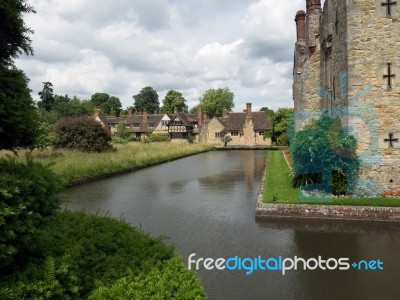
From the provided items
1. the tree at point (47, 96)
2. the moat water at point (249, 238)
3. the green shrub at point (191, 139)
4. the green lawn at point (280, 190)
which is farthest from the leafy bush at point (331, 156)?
the tree at point (47, 96)

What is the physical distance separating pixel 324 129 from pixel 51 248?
46.9 ft

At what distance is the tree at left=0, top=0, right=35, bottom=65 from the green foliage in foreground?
2.63m

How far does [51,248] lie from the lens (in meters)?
5.16

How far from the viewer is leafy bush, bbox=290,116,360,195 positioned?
15055 millimetres

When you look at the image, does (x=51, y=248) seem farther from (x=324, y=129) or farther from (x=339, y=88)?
(x=339, y=88)

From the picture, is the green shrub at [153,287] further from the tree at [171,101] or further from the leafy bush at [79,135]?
the tree at [171,101]

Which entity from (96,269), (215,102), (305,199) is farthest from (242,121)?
(96,269)

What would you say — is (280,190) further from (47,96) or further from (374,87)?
(47,96)

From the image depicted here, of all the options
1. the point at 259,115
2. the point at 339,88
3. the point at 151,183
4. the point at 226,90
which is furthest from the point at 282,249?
the point at 226,90

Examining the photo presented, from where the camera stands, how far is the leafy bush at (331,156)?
15055mm

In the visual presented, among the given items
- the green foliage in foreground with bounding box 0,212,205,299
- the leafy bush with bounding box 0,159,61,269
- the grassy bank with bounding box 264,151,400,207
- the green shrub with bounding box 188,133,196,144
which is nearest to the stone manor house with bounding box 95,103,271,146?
the green shrub with bounding box 188,133,196,144

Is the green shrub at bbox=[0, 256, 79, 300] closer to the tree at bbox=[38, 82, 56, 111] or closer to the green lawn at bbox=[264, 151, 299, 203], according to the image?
the green lawn at bbox=[264, 151, 299, 203]

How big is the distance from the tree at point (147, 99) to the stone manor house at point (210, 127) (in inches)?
1611

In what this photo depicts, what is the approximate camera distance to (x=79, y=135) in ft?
121
